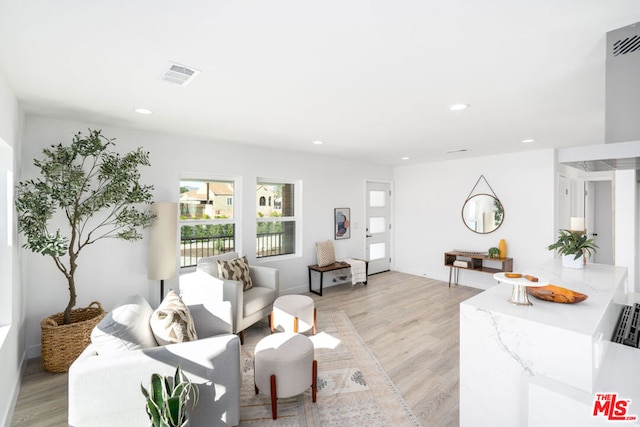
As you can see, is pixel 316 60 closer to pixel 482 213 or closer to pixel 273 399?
pixel 273 399

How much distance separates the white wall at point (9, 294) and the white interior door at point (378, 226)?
16.6 feet

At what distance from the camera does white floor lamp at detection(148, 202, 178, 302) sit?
3.35 metres

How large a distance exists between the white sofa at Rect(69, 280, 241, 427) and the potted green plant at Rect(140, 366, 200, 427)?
0.34 ft

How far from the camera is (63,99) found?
8.08ft

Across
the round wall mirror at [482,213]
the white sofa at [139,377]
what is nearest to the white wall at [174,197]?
the white sofa at [139,377]

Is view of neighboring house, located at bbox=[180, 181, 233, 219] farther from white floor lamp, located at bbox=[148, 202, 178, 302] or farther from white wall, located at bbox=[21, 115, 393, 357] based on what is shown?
white floor lamp, located at bbox=[148, 202, 178, 302]

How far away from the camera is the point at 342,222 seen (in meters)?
5.59

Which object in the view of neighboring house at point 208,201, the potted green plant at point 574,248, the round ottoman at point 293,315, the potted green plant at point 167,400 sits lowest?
the round ottoman at point 293,315

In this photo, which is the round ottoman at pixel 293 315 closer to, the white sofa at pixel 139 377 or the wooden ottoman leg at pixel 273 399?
the wooden ottoman leg at pixel 273 399

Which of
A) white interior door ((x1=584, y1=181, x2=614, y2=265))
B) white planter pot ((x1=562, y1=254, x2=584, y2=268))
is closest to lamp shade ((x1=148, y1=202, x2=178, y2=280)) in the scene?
white planter pot ((x1=562, y1=254, x2=584, y2=268))

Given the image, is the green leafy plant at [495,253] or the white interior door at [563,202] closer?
the white interior door at [563,202]

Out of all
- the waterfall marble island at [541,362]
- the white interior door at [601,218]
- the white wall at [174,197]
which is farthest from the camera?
Answer: the white interior door at [601,218]

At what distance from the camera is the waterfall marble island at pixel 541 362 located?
4.06ft

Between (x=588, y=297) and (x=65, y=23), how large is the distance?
316cm
